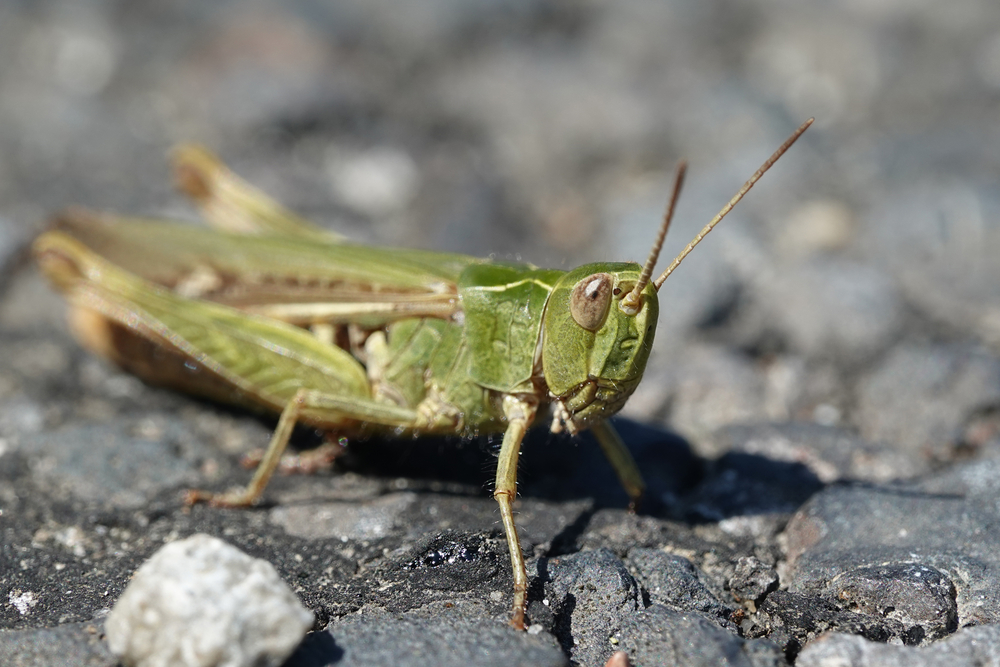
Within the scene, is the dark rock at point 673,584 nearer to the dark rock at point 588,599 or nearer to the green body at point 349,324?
the dark rock at point 588,599

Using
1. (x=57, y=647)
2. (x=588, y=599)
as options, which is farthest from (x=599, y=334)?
(x=57, y=647)

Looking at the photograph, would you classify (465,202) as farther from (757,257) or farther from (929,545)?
(929,545)

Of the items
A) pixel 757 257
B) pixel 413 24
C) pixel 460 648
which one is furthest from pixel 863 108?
pixel 460 648

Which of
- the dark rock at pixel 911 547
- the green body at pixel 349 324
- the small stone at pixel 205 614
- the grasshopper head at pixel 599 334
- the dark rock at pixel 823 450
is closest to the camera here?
the small stone at pixel 205 614

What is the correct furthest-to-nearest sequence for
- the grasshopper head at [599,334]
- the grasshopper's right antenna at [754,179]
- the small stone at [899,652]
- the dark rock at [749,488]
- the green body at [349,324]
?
the dark rock at [749,488] < the green body at [349,324] < the grasshopper head at [599,334] < the grasshopper's right antenna at [754,179] < the small stone at [899,652]

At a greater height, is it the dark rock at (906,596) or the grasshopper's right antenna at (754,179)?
the grasshopper's right antenna at (754,179)

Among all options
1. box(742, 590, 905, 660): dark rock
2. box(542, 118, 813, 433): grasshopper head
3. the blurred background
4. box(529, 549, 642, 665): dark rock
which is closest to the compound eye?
box(542, 118, 813, 433): grasshopper head

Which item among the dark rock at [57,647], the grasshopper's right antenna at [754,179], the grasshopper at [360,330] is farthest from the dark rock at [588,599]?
the dark rock at [57,647]
